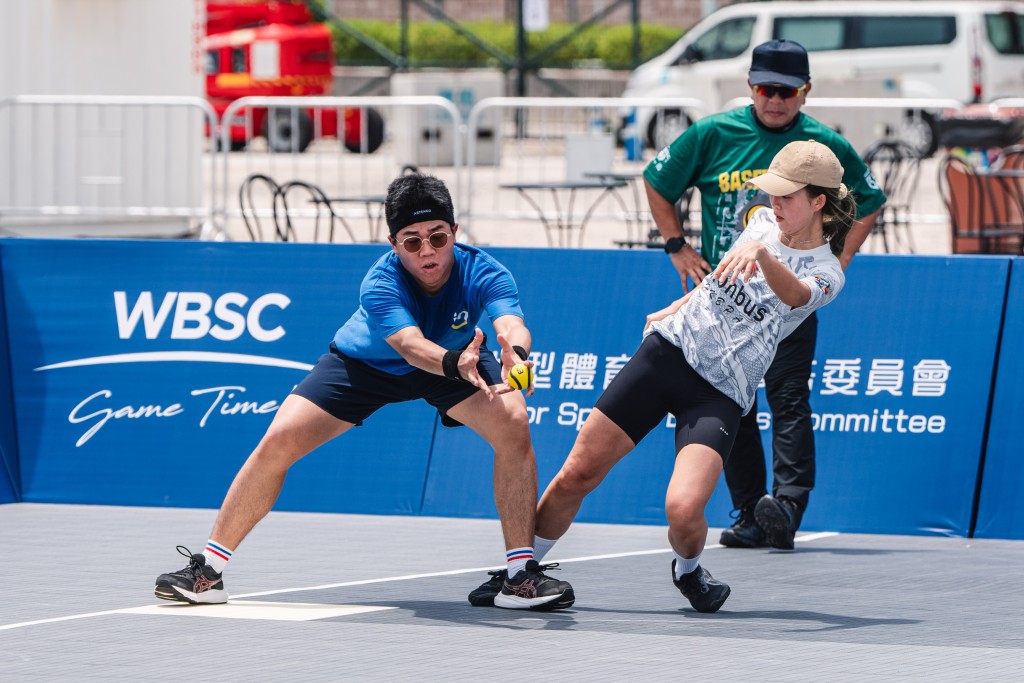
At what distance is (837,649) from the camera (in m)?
5.57

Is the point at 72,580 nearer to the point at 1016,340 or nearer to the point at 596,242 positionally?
the point at 1016,340

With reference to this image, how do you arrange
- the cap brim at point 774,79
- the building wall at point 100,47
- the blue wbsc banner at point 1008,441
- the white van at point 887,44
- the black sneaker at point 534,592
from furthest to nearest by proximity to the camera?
1. the white van at point 887,44
2. the building wall at point 100,47
3. the blue wbsc banner at point 1008,441
4. the cap brim at point 774,79
5. the black sneaker at point 534,592

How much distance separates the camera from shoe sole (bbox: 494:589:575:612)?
6121 millimetres

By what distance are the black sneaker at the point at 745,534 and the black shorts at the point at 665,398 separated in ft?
4.77

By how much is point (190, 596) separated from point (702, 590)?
181 cm

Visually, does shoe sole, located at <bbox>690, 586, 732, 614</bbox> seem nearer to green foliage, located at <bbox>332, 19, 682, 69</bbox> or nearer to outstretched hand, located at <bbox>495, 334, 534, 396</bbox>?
outstretched hand, located at <bbox>495, 334, 534, 396</bbox>

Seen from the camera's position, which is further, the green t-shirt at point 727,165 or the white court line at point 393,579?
the green t-shirt at point 727,165

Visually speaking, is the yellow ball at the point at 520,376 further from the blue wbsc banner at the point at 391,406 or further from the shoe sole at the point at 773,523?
the blue wbsc banner at the point at 391,406

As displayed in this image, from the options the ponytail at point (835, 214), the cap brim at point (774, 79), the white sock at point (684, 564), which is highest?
the cap brim at point (774, 79)

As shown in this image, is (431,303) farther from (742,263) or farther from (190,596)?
(190,596)

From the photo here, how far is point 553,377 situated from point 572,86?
29666mm

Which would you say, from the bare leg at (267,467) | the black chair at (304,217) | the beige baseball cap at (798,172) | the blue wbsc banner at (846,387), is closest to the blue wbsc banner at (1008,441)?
the blue wbsc banner at (846,387)

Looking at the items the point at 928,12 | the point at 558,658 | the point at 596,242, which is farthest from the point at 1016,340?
the point at 928,12

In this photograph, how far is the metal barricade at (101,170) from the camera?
14234 millimetres
